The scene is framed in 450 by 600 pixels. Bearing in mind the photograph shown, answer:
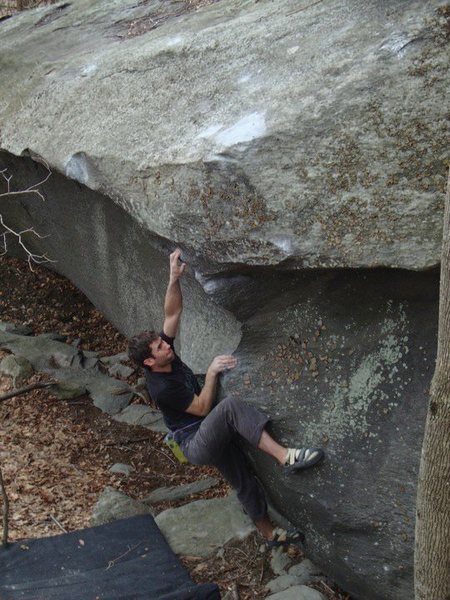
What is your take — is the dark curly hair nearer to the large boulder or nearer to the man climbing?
the man climbing

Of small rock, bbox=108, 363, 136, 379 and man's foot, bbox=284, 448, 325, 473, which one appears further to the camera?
Result: small rock, bbox=108, 363, 136, 379

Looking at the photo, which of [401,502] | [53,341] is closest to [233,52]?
[401,502]

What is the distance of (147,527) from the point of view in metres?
6.91

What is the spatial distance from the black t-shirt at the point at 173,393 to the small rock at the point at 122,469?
1.66 metres

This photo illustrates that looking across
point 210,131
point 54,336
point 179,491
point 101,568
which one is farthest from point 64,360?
point 210,131

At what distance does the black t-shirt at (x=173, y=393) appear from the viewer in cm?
647

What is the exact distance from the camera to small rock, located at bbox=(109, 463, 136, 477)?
8.12 metres

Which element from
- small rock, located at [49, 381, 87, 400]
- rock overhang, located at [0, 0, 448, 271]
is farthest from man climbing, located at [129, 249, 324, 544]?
small rock, located at [49, 381, 87, 400]

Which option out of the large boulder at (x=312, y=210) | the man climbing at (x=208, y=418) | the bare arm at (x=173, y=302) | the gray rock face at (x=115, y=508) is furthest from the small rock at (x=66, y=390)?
the bare arm at (x=173, y=302)

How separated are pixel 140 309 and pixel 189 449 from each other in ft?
11.4

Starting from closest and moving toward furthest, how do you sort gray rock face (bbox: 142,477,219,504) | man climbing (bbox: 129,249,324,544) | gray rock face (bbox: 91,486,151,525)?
man climbing (bbox: 129,249,324,544), gray rock face (bbox: 91,486,151,525), gray rock face (bbox: 142,477,219,504)

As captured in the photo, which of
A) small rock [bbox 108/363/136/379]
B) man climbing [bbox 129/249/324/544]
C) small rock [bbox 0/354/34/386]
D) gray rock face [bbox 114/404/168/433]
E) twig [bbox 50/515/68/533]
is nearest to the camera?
man climbing [bbox 129/249/324/544]

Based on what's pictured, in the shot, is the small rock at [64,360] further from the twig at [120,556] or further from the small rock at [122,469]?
the twig at [120,556]

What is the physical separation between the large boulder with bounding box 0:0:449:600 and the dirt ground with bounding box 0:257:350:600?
674mm
